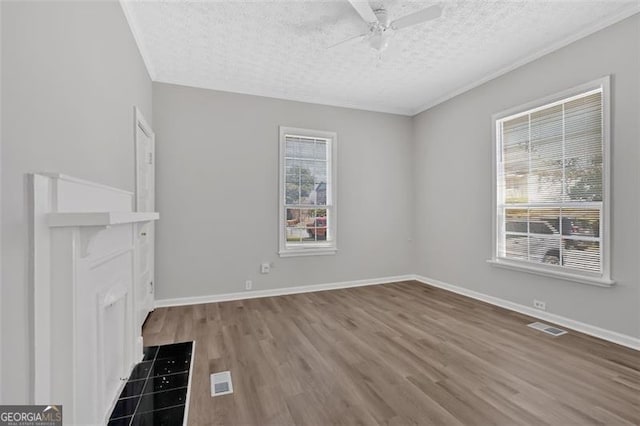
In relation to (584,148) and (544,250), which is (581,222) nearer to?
(544,250)

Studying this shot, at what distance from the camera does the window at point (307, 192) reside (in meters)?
4.37

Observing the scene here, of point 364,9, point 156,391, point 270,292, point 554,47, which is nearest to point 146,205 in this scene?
point 270,292

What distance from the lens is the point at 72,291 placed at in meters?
1.21

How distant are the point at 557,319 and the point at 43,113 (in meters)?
4.38

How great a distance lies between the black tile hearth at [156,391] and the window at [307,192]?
210 cm

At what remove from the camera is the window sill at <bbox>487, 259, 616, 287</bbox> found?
273cm

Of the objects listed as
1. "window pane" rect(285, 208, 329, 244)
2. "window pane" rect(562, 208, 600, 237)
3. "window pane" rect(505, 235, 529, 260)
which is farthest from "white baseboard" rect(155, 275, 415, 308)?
"window pane" rect(562, 208, 600, 237)

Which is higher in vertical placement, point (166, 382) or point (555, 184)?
point (555, 184)

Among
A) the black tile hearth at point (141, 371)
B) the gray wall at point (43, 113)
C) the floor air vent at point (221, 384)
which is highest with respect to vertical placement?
the gray wall at point (43, 113)

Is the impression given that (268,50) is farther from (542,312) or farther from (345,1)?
(542,312)

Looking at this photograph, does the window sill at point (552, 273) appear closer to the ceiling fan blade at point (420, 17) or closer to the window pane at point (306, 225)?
the window pane at point (306, 225)

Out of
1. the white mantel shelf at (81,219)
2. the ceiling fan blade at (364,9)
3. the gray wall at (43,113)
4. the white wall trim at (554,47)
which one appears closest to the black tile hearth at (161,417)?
the gray wall at (43,113)

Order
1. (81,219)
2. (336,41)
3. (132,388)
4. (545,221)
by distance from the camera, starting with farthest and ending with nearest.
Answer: (545,221) → (336,41) → (132,388) → (81,219)

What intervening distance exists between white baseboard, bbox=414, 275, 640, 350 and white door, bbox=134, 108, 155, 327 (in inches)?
161
